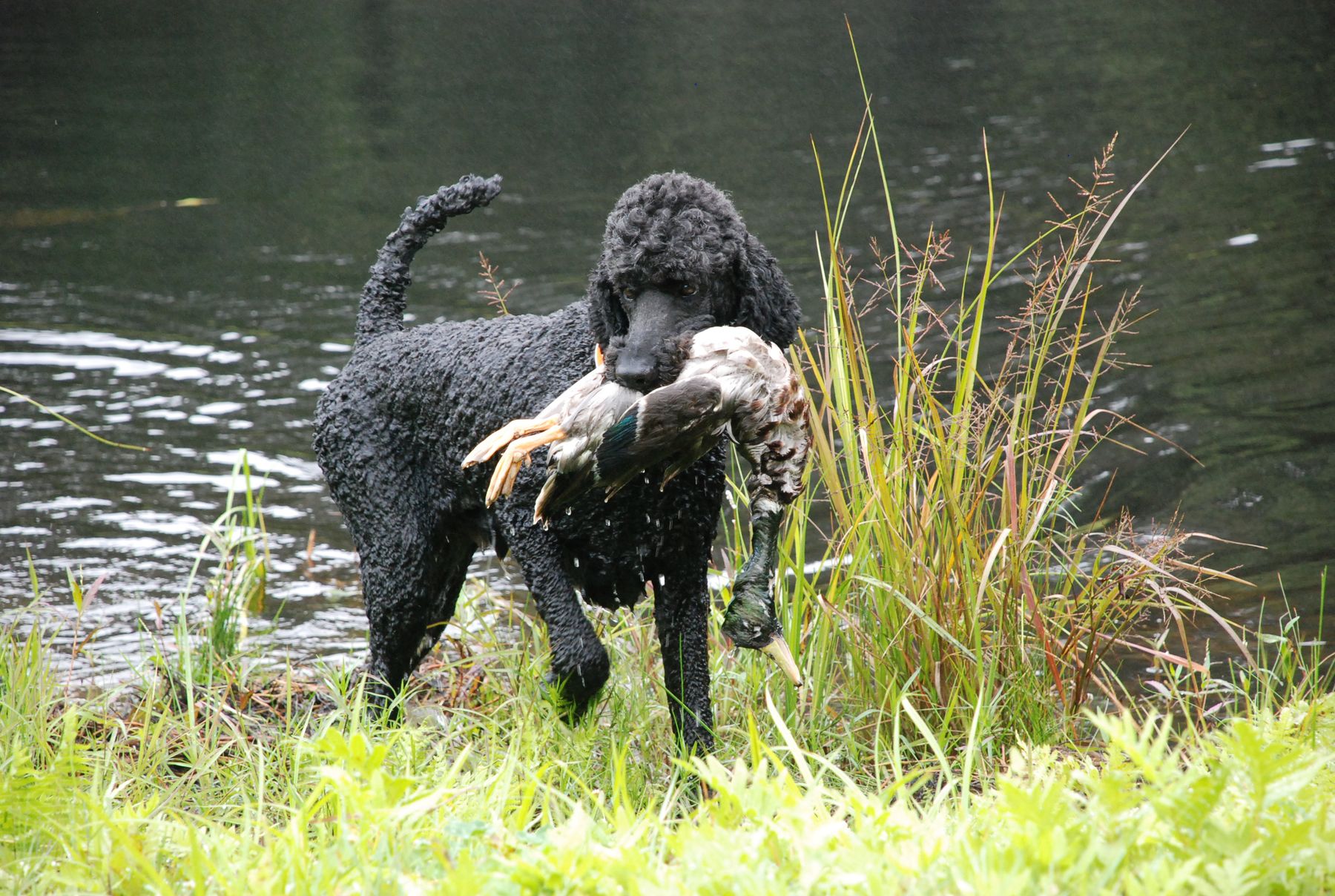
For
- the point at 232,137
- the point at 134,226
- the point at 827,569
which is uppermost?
the point at 232,137

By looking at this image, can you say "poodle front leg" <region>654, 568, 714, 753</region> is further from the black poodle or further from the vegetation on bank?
the vegetation on bank

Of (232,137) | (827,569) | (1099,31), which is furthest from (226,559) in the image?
(1099,31)

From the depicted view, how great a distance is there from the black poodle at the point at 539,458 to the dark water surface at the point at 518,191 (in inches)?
54.8

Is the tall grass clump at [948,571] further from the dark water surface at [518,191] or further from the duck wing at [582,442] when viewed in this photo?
the dark water surface at [518,191]

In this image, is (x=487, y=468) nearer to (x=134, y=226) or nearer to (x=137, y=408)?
(x=137, y=408)

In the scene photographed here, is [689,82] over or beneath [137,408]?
over

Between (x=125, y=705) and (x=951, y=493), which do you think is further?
(x=125, y=705)

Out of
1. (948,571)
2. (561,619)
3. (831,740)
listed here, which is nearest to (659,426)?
(561,619)

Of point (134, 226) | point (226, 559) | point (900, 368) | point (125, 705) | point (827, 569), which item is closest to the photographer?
point (900, 368)

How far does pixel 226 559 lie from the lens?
469 cm

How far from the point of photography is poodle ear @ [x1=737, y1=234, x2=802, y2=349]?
2.90 m

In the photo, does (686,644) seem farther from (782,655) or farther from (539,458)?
(539,458)

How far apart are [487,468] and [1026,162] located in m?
9.70

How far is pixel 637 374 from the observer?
8.75ft
